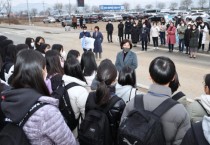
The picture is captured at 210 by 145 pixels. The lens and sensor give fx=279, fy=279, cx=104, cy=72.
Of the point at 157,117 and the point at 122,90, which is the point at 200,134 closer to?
the point at 157,117

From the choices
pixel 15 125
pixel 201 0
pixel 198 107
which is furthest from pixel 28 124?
pixel 201 0

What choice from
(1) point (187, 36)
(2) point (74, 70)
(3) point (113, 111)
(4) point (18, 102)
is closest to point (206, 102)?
(3) point (113, 111)

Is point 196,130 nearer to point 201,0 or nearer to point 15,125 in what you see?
point 15,125

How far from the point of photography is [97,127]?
293cm

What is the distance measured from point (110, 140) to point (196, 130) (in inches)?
54.2

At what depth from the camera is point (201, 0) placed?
116562 mm

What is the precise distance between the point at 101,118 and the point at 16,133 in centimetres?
111

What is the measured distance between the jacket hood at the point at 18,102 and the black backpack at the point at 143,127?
0.79m

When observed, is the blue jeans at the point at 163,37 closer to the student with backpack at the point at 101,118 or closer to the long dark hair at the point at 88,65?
the long dark hair at the point at 88,65

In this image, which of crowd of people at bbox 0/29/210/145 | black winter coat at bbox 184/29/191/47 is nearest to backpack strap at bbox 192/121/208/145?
crowd of people at bbox 0/29/210/145

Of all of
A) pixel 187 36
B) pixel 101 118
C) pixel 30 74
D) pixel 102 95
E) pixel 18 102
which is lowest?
pixel 187 36

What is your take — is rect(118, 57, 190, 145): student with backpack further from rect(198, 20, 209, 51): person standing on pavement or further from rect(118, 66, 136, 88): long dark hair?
rect(198, 20, 209, 51): person standing on pavement

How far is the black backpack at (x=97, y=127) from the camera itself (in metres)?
2.93

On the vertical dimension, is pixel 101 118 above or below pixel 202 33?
above
